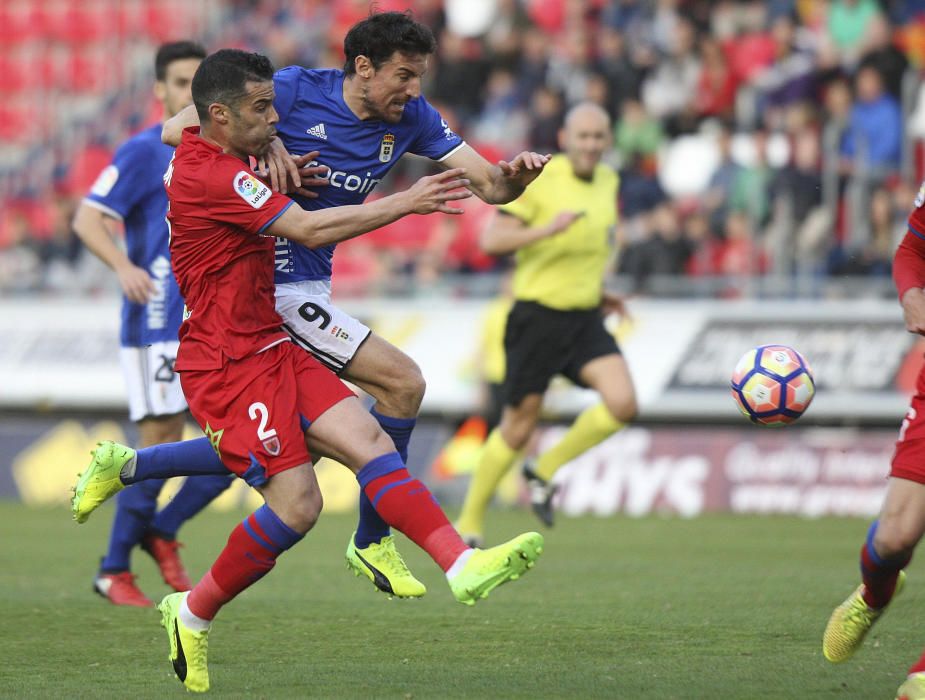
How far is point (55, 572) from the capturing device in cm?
992

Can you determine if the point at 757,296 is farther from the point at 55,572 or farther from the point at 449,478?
the point at 55,572

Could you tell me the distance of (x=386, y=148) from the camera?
268 inches

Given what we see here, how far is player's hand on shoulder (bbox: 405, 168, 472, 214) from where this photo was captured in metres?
5.82

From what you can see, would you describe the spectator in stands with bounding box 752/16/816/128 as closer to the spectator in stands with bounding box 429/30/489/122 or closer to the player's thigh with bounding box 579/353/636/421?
the spectator in stands with bounding box 429/30/489/122

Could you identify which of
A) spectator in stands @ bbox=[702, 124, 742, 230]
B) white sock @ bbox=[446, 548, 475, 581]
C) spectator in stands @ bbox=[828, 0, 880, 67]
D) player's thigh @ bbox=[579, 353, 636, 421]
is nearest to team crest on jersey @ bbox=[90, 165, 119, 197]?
player's thigh @ bbox=[579, 353, 636, 421]

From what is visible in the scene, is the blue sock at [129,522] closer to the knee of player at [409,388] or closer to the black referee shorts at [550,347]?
the knee of player at [409,388]

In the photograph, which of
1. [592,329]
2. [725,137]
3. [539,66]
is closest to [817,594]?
[592,329]

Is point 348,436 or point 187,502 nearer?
point 348,436

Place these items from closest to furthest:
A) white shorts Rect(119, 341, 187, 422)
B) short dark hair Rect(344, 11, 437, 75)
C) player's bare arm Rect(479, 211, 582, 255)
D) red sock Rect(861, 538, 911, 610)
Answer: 1. red sock Rect(861, 538, 911, 610)
2. short dark hair Rect(344, 11, 437, 75)
3. white shorts Rect(119, 341, 187, 422)
4. player's bare arm Rect(479, 211, 582, 255)

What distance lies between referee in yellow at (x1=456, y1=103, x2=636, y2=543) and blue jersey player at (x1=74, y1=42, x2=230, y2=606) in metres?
2.62

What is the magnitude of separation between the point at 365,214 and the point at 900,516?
2.20 m

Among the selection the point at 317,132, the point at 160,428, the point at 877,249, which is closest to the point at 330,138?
the point at 317,132

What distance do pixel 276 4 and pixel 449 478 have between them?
11014 mm

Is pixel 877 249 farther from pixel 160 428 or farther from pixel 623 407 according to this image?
pixel 160 428
